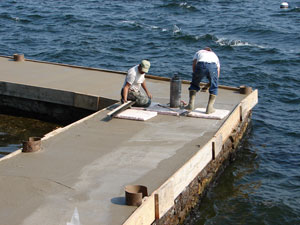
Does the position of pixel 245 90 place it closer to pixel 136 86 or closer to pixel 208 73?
pixel 208 73

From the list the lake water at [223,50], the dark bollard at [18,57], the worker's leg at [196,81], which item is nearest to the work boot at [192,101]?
the worker's leg at [196,81]

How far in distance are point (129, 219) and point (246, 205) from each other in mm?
4273

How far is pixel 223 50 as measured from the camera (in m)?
24.3

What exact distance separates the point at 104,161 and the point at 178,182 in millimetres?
1412

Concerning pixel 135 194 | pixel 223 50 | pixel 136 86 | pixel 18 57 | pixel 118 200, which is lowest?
pixel 223 50

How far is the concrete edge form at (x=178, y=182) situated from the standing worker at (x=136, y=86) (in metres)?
1.98

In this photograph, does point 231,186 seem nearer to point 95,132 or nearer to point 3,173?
point 95,132

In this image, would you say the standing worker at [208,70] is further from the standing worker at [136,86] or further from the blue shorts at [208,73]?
the standing worker at [136,86]

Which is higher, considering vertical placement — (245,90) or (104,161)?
(245,90)

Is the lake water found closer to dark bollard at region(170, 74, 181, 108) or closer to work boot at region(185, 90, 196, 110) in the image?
work boot at region(185, 90, 196, 110)

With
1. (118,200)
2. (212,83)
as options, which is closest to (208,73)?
(212,83)

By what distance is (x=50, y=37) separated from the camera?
2761 centimetres

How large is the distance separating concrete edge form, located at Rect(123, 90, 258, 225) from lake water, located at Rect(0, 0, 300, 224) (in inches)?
41.4

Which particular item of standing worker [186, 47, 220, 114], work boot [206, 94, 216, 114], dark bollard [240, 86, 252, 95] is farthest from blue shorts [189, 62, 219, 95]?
dark bollard [240, 86, 252, 95]
